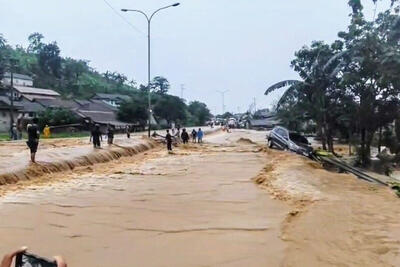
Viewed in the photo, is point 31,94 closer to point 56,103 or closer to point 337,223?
point 56,103

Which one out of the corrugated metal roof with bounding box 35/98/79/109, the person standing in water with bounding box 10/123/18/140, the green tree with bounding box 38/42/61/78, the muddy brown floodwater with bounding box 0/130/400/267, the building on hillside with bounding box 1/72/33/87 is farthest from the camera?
the green tree with bounding box 38/42/61/78

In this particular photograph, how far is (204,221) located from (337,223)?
8.30 ft

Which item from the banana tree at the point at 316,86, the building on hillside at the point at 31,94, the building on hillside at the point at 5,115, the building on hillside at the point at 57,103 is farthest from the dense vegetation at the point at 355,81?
the building on hillside at the point at 31,94

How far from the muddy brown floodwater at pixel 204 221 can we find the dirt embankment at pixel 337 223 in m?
0.02

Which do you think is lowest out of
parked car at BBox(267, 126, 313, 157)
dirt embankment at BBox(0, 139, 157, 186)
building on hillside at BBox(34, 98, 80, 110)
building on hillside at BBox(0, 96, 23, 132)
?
dirt embankment at BBox(0, 139, 157, 186)

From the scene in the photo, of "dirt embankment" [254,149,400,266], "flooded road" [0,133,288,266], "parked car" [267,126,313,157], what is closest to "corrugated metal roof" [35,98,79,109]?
"parked car" [267,126,313,157]

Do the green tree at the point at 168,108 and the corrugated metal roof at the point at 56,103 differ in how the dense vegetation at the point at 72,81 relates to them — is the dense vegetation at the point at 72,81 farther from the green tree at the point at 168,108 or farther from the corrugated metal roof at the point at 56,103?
the corrugated metal roof at the point at 56,103

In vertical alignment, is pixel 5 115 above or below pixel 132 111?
below

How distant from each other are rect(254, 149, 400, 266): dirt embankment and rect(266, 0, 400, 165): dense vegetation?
1132 cm

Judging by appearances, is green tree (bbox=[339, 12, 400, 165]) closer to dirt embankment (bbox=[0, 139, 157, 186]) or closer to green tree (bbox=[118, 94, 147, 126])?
dirt embankment (bbox=[0, 139, 157, 186])

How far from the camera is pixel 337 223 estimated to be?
9180 mm

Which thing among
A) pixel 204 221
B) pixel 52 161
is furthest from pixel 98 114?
pixel 204 221

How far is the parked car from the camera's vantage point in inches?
1045

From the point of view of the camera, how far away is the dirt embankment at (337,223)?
7129 millimetres
